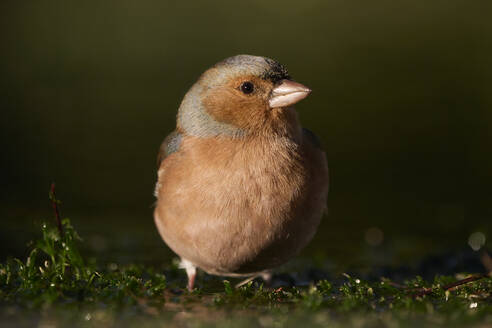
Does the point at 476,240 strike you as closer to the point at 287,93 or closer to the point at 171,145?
the point at 287,93

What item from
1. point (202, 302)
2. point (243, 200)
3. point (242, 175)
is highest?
point (242, 175)

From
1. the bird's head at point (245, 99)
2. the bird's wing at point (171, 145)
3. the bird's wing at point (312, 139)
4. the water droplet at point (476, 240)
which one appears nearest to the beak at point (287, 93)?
the bird's head at point (245, 99)

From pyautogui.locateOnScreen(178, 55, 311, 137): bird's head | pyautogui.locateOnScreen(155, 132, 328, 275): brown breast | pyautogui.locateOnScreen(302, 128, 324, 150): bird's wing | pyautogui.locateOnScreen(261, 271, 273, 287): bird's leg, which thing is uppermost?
pyautogui.locateOnScreen(178, 55, 311, 137): bird's head

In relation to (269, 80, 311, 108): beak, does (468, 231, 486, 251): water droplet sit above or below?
below

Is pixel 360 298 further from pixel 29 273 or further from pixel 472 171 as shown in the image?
pixel 472 171

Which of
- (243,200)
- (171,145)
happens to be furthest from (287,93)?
(171,145)

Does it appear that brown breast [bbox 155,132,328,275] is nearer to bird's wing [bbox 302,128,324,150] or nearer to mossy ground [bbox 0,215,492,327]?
bird's wing [bbox 302,128,324,150]

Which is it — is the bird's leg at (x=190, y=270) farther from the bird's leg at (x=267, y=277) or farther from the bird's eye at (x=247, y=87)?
the bird's eye at (x=247, y=87)

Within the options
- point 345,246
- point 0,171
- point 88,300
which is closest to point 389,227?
point 345,246

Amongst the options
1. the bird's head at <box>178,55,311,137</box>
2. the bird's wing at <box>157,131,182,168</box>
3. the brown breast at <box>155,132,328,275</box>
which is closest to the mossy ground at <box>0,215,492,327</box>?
the brown breast at <box>155,132,328,275</box>
